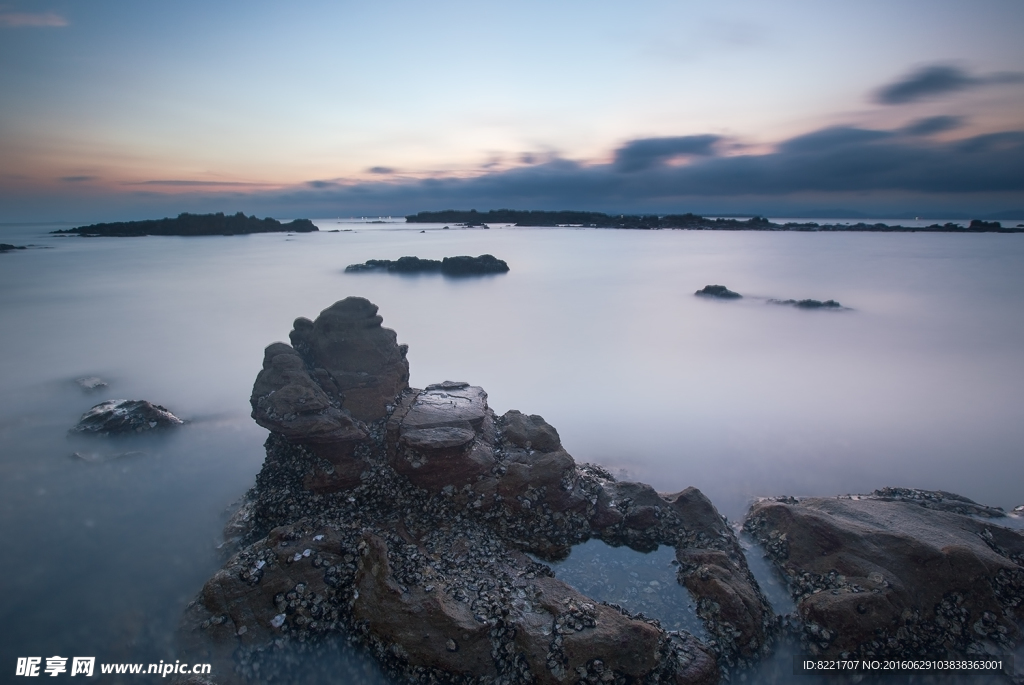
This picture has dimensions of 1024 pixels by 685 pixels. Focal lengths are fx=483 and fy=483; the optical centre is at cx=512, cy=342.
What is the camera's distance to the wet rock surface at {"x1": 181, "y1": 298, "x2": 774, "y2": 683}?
173 inches

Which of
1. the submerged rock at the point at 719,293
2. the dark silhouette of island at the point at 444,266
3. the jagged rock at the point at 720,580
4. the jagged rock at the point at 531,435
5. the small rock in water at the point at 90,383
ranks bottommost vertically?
the jagged rock at the point at 720,580

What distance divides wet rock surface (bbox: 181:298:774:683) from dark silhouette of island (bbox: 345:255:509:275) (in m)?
22.1

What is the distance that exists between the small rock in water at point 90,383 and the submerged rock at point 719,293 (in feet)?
77.5

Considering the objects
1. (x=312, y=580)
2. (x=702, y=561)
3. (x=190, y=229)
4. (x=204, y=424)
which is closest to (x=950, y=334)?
(x=702, y=561)

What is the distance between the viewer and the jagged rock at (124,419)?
8.35 meters

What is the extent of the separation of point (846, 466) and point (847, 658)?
440 centimetres

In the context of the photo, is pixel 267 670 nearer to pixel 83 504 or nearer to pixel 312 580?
pixel 312 580

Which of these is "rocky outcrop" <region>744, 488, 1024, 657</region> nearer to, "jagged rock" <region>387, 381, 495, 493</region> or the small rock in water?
"jagged rock" <region>387, 381, 495, 493</region>

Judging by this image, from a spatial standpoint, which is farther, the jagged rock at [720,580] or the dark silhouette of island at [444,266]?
the dark silhouette of island at [444,266]

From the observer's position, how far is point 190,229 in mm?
56344

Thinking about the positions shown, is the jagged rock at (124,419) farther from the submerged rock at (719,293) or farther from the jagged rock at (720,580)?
the submerged rock at (719,293)

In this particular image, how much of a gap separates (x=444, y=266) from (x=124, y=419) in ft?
73.3

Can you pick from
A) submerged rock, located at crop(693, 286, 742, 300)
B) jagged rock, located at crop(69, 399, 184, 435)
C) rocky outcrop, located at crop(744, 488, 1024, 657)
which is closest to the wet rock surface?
rocky outcrop, located at crop(744, 488, 1024, 657)

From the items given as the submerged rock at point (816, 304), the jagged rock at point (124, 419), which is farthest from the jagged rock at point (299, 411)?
the submerged rock at point (816, 304)
